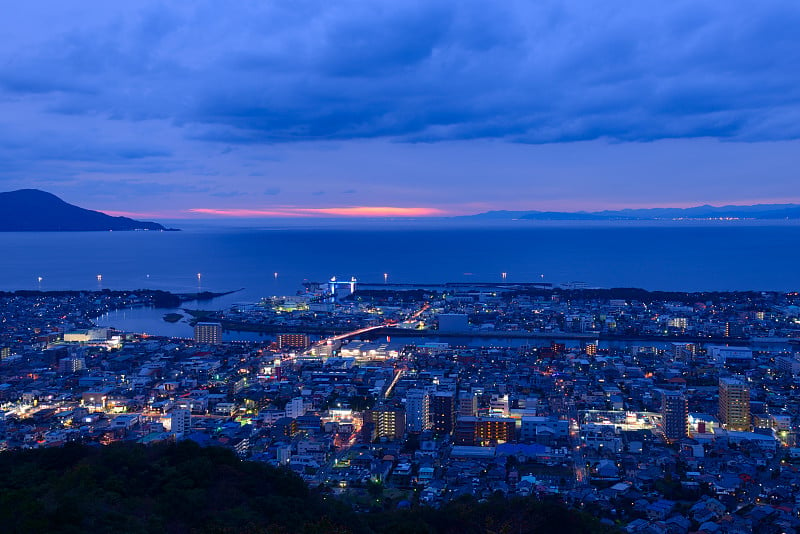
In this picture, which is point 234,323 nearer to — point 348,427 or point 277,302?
point 277,302

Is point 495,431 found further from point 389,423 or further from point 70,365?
point 70,365

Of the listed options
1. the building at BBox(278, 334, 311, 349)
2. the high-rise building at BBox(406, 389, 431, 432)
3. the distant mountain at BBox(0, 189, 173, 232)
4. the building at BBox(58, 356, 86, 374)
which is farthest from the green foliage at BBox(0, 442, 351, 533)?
the distant mountain at BBox(0, 189, 173, 232)

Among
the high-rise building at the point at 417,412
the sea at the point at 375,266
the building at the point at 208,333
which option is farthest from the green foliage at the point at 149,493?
the sea at the point at 375,266

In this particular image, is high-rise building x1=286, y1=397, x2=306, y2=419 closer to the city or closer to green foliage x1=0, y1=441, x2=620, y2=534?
the city

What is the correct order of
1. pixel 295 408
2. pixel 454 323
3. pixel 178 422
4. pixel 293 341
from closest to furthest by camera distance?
pixel 178 422
pixel 295 408
pixel 293 341
pixel 454 323

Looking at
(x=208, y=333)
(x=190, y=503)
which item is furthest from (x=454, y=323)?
(x=190, y=503)

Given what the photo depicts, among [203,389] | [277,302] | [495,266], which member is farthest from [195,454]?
[495,266]

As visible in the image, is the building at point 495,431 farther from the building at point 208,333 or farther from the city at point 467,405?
the building at point 208,333
